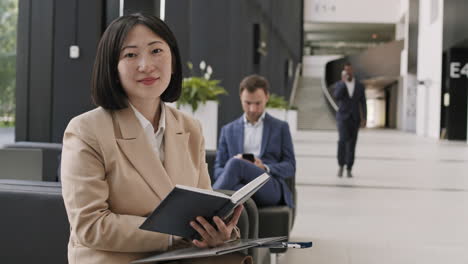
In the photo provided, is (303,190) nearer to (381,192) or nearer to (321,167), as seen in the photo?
(381,192)

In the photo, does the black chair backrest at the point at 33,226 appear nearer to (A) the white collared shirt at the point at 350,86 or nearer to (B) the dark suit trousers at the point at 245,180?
(B) the dark suit trousers at the point at 245,180

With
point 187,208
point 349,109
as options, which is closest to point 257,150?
point 187,208

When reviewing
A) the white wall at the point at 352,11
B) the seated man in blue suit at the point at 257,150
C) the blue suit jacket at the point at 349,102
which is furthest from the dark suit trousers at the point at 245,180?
the white wall at the point at 352,11

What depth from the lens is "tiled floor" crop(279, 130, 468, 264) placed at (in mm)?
4387

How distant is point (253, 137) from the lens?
443 cm

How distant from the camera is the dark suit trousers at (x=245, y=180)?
3949 mm

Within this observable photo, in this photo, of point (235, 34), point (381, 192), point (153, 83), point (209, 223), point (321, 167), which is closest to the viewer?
point (209, 223)

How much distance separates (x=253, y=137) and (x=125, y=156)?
102 inches

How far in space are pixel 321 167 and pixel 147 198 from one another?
356 inches

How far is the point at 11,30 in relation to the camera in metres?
5.61

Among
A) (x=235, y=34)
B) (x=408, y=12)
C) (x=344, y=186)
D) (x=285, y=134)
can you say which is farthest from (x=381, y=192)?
(x=408, y=12)

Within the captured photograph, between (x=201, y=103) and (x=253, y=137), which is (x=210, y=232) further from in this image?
(x=201, y=103)

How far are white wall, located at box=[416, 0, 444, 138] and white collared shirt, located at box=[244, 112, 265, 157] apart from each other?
1977cm

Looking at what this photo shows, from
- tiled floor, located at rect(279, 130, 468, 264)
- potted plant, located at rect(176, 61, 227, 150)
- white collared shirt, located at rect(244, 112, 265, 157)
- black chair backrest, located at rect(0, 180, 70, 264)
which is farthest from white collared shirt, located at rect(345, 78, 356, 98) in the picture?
black chair backrest, located at rect(0, 180, 70, 264)
